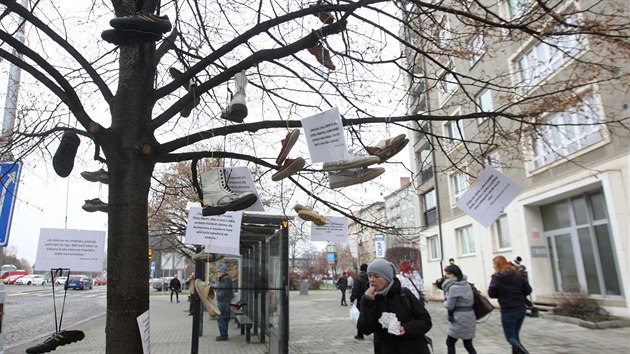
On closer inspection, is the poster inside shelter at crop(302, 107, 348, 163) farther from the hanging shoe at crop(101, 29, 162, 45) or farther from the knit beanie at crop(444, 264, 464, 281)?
the knit beanie at crop(444, 264, 464, 281)

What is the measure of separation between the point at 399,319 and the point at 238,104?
2367mm

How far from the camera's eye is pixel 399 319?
3971 millimetres

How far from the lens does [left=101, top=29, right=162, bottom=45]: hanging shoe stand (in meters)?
3.38

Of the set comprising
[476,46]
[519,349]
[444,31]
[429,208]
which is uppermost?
[429,208]

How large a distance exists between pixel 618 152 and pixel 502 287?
289 inches

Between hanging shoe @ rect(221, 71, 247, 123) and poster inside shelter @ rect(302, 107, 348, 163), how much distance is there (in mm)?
547

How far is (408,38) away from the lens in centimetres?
540

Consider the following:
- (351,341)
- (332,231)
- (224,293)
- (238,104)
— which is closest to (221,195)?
(238,104)

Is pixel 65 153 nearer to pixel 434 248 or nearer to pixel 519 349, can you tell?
pixel 519 349

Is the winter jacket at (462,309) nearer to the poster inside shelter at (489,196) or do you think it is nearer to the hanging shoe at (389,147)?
the poster inside shelter at (489,196)

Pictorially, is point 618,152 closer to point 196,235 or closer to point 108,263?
point 196,235

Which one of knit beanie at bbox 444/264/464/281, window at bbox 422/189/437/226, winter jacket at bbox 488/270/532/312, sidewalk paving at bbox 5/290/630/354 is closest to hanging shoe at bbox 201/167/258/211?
knit beanie at bbox 444/264/464/281

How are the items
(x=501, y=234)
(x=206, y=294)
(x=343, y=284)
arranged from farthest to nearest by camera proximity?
(x=343, y=284) → (x=501, y=234) → (x=206, y=294)

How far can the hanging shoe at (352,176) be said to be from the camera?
413cm
